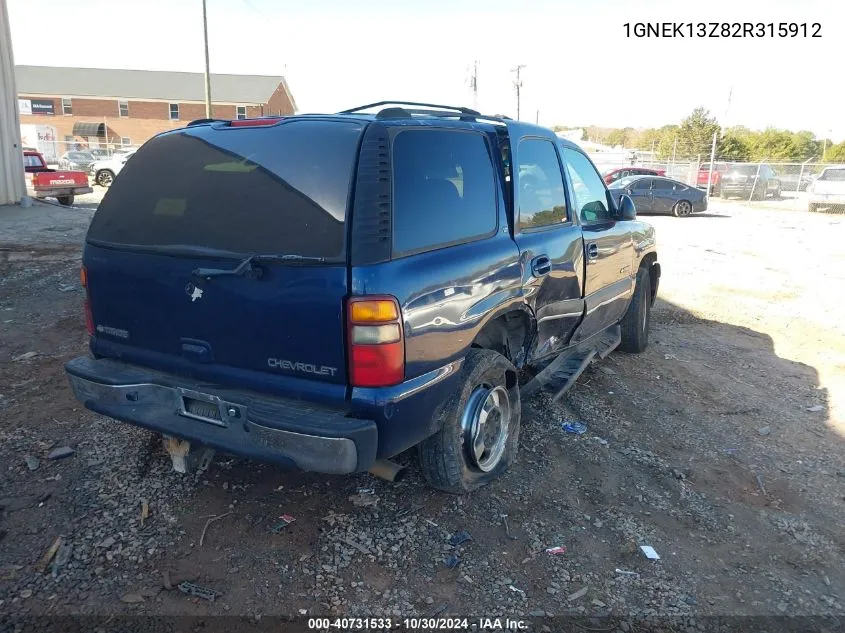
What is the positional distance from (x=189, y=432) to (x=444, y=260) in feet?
4.76

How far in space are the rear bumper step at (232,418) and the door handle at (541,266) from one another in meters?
1.61

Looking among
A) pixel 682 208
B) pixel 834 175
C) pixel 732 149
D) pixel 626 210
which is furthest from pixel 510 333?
pixel 732 149

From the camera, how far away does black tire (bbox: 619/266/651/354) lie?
20.2ft

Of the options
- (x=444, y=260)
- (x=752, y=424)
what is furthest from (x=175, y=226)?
(x=752, y=424)

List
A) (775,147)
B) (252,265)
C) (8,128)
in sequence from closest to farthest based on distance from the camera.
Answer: (252,265)
(8,128)
(775,147)

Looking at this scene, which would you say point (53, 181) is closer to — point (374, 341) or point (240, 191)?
point (240, 191)

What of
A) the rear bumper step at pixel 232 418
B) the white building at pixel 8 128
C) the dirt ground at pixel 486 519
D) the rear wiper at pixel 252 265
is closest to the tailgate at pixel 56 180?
the white building at pixel 8 128

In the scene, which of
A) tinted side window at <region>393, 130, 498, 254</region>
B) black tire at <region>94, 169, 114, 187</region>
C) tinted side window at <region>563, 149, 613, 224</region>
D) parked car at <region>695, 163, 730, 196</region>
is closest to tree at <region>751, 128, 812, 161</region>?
parked car at <region>695, 163, 730, 196</region>

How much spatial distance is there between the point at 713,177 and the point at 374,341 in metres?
31.3

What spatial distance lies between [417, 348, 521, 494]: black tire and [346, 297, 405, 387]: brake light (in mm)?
526

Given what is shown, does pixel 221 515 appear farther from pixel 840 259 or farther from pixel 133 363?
pixel 840 259

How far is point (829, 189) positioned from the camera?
23672 mm

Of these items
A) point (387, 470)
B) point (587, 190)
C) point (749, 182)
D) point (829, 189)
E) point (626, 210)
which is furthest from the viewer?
point (749, 182)

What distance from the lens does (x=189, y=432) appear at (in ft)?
9.88
